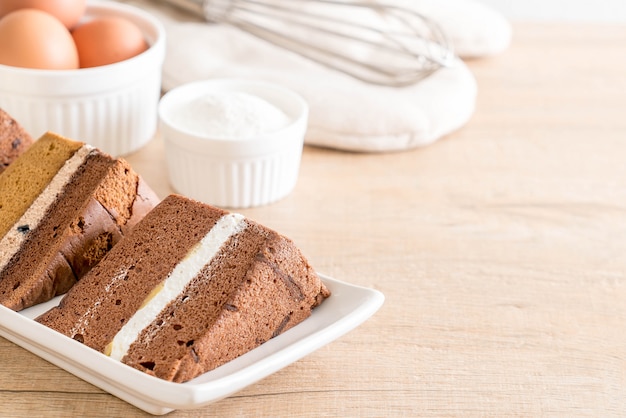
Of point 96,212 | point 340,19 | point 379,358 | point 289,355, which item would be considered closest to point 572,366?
point 379,358

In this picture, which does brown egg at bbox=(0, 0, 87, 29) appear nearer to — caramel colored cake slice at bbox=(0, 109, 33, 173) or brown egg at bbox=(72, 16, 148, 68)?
brown egg at bbox=(72, 16, 148, 68)

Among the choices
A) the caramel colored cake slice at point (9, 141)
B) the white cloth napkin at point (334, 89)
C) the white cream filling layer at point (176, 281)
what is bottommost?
the white cloth napkin at point (334, 89)

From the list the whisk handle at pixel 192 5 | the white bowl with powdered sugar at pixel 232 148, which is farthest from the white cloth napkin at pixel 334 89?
the white bowl with powdered sugar at pixel 232 148

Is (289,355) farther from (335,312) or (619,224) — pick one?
(619,224)

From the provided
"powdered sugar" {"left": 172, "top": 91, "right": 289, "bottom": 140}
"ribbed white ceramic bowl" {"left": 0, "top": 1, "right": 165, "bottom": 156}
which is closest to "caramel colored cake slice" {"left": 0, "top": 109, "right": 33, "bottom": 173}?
"ribbed white ceramic bowl" {"left": 0, "top": 1, "right": 165, "bottom": 156}

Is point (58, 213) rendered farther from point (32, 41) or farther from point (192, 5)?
point (192, 5)

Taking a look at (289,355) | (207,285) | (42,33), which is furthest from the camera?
(42,33)

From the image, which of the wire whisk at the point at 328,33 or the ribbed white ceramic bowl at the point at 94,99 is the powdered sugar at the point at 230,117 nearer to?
the ribbed white ceramic bowl at the point at 94,99
